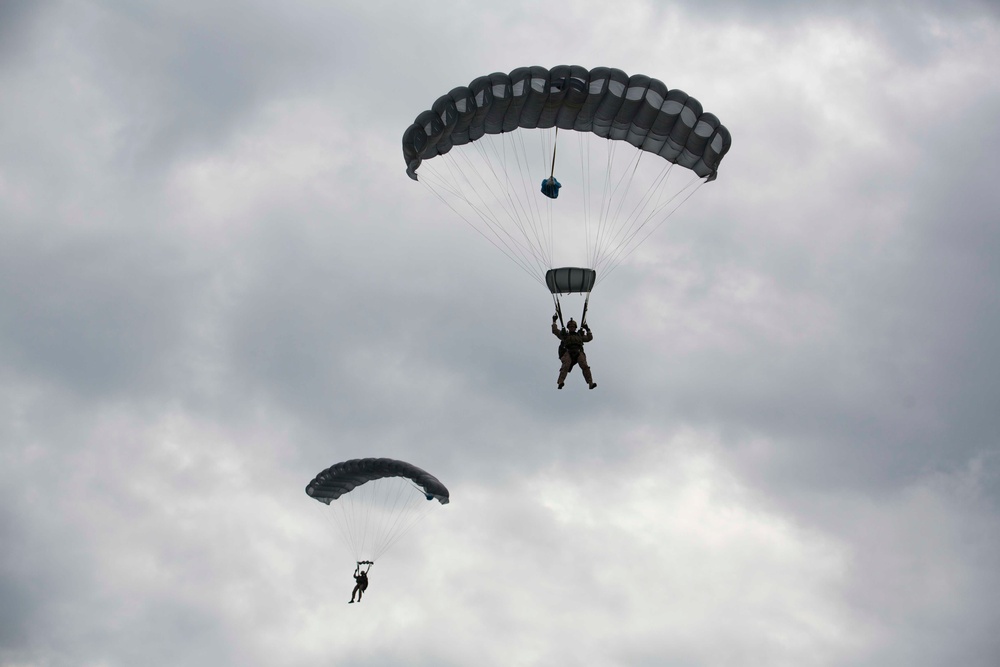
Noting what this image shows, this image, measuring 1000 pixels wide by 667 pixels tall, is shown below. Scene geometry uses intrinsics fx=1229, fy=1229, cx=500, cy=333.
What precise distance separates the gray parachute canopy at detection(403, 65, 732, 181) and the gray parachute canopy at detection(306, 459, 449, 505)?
38.7 ft

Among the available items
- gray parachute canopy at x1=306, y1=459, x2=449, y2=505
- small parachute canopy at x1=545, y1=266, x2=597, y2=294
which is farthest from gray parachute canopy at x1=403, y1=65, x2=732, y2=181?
gray parachute canopy at x1=306, y1=459, x2=449, y2=505

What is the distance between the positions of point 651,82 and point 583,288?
16.6ft

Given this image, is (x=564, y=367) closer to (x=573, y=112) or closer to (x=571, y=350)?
(x=571, y=350)

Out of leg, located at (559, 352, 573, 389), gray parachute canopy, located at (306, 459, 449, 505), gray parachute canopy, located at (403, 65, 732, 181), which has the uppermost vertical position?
gray parachute canopy, located at (403, 65, 732, 181)

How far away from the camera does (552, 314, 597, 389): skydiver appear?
28.5 metres

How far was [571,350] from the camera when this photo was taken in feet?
94.1

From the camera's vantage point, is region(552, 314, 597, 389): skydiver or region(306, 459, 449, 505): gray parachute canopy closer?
region(552, 314, 597, 389): skydiver

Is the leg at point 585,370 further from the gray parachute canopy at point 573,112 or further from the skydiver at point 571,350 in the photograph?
the gray parachute canopy at point 573,112

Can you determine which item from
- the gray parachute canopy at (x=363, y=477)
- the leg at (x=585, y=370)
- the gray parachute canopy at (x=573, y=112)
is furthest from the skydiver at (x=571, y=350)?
the gray parachute canopy at (x=363, y=477)

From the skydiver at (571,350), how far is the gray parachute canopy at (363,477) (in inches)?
398

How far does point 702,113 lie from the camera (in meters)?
28.4

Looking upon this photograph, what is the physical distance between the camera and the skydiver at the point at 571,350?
93.5 feet

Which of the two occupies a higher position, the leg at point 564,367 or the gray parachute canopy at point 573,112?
the gray parachute canopy at point 573,112

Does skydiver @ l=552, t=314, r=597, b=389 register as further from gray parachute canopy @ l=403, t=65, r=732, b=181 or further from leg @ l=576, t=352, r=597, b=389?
gray parachute canopy @ l=403, t=65, r=732, b=181
